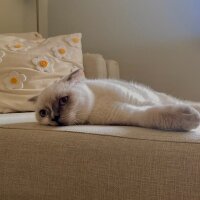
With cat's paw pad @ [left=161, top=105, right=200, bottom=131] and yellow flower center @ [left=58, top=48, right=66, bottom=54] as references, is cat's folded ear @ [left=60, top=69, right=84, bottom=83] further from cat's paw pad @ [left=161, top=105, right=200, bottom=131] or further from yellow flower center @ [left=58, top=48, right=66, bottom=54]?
yellow flower center @ [left=58, top=48, right=66, bottom=54]

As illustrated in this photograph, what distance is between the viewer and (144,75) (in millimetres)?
2277

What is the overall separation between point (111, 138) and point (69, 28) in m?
1.59

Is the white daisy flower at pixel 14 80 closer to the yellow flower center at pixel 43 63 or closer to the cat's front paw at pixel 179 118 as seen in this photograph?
the yellow flower center at pixel 43 63

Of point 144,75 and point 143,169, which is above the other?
point 143,169

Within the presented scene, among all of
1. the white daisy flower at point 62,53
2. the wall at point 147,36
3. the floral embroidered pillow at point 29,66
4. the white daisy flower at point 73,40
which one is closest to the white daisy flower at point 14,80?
the floral embroidered pillow at point 29,66

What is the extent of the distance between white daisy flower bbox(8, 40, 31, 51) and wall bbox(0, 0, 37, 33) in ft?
1.76

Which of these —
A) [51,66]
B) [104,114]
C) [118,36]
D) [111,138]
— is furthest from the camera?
[118,36]

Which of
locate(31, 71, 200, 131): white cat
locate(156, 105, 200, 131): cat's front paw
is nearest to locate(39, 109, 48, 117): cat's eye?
locate(31, 71, 200, 131): white cat

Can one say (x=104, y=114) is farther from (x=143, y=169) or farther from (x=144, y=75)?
(x=144, y=75)

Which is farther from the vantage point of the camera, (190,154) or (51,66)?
(51,66)

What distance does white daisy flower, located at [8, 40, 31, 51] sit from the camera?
1.76 m

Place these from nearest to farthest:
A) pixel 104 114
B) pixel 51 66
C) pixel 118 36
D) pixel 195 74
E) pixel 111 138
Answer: pixel 111 138 → pixel 104 114 → pixel 51 66 → pixel 195 74 → pixel 118 36

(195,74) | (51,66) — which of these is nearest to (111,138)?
(51,66)

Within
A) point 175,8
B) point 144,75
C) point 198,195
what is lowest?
point 144,75
